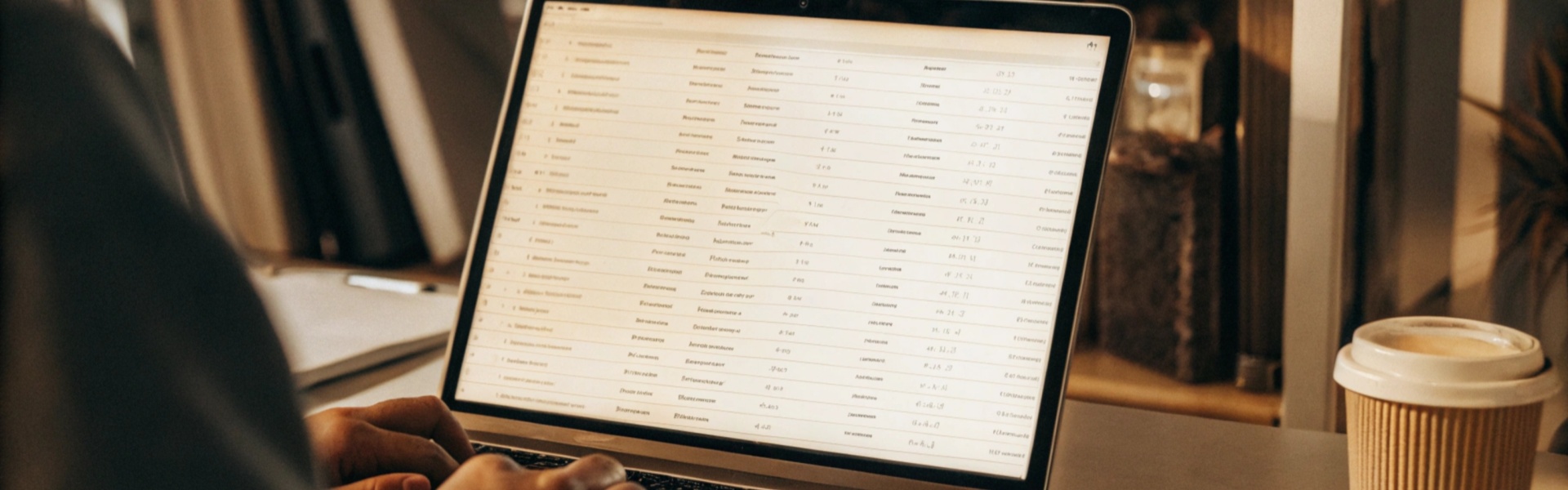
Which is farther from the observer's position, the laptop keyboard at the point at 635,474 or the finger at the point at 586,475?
the laptop keyboard at the point at 635,474

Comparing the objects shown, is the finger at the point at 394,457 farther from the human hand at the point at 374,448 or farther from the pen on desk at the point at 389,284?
the pen on desk at the point at 389,284

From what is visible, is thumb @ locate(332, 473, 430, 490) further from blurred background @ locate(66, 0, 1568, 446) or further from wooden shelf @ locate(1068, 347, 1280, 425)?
wooden shelf @ locate(1068, 347, 1280, 425)

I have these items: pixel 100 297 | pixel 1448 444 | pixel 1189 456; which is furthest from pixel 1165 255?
pixel 100 297

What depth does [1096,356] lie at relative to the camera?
931mm

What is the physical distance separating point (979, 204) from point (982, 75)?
0.19 ft

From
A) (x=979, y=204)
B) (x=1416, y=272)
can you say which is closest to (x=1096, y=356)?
(x=1416, y=272)

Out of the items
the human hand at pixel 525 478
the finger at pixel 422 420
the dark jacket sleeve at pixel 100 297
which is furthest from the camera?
the finger at pixel 422 420

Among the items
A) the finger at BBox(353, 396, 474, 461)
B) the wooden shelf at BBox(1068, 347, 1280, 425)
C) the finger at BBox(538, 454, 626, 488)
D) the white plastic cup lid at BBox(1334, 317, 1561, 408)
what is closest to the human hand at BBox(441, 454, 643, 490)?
the finger at BBox(538, 454, 626, 488)

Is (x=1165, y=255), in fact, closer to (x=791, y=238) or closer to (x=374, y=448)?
(x=791, y=238)

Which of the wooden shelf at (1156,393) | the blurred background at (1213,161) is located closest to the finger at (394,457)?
the blurred background at (1213,161)

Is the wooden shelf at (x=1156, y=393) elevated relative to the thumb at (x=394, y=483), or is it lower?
elevated

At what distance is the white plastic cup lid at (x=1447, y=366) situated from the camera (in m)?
0.37

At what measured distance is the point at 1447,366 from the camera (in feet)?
1.23

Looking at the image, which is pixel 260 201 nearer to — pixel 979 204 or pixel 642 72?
pixel 642 72
